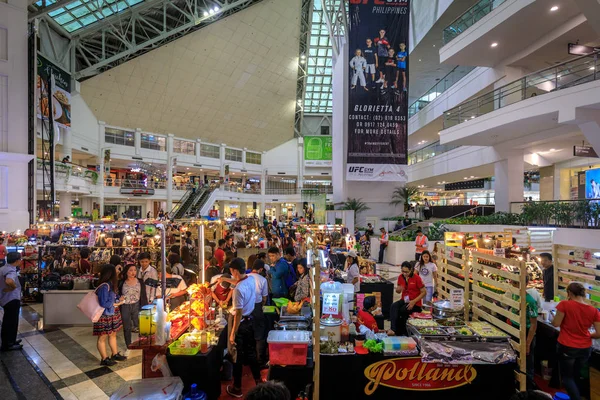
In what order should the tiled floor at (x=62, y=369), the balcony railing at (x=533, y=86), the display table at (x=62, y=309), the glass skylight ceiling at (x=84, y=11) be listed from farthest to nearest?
1. the glass skylight ceiling at (x=84, y=11)
2. the balcony railing at (x=533, y=86)
3. the display table at (x=62, y=309)
4. the tiled floor at (x=62, y=369)

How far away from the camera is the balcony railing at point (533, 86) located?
8.51 metres

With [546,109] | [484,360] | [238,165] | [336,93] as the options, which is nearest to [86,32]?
[336,93]

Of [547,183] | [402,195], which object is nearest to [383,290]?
[402,195]

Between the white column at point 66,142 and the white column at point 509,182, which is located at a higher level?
the white column at point 66,142

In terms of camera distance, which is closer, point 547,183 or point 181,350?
point 181,350

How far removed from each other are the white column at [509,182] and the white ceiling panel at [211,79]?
65.5 ft

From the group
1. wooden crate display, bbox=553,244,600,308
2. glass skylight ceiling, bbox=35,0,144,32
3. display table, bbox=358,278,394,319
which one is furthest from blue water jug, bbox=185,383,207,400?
glass skylight ceiling, bbox=35,0,144,32

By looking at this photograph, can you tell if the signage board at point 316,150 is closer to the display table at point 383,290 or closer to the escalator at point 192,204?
the escalator at point 192,204

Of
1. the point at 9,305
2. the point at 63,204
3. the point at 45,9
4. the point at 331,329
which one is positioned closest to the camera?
the point at 331,329

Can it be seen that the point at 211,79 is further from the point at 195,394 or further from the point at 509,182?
the point at 195,394

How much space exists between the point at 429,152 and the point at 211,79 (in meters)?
17.4

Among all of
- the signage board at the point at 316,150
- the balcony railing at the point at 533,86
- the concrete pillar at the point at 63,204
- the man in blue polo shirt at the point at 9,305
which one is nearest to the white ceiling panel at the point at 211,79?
the concrete pillar at the point at 63,204

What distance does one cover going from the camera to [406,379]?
3633 mm

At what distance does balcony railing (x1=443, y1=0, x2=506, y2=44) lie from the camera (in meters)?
11.1
